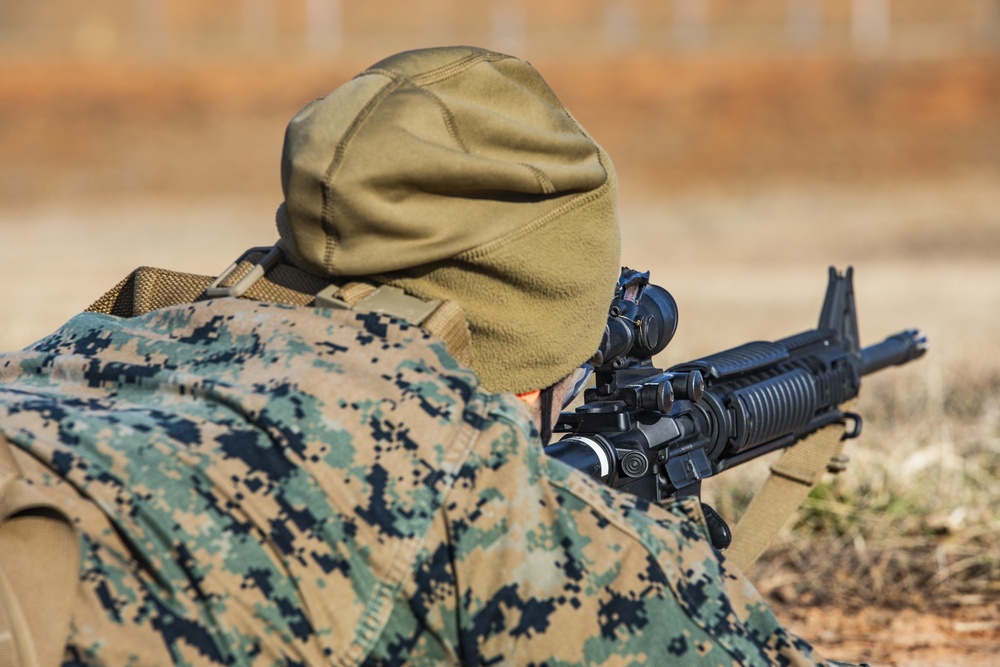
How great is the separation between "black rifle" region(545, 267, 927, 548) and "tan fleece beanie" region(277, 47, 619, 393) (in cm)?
41

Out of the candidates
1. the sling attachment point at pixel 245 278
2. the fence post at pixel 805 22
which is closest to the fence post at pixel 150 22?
the fence post at pixel 805 22

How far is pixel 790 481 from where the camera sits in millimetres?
3750

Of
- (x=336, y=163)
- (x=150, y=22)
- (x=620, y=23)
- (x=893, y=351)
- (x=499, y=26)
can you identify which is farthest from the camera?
(x=150, y=22)

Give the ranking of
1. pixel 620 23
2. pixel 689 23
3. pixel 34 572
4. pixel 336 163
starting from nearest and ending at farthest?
1. pixel 34 572
2. pixel 336 163
3. pixel 689 23
4. pixel 620 23

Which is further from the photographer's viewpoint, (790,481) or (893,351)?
(893,351)

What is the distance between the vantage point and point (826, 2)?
125 feet

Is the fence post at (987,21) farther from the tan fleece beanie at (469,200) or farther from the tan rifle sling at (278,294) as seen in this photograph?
the tan rifle sling at (278,294)

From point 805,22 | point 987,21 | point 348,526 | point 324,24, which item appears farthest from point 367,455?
point 987,21

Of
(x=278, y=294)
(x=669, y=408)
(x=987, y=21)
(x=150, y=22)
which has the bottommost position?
(x=278, y=294)

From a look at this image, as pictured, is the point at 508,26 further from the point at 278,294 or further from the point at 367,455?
the point at 367,455

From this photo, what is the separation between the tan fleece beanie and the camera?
5.88 ft

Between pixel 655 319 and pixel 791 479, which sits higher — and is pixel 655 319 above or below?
above

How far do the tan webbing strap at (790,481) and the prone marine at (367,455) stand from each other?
1.88 m

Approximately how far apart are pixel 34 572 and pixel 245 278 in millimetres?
643
